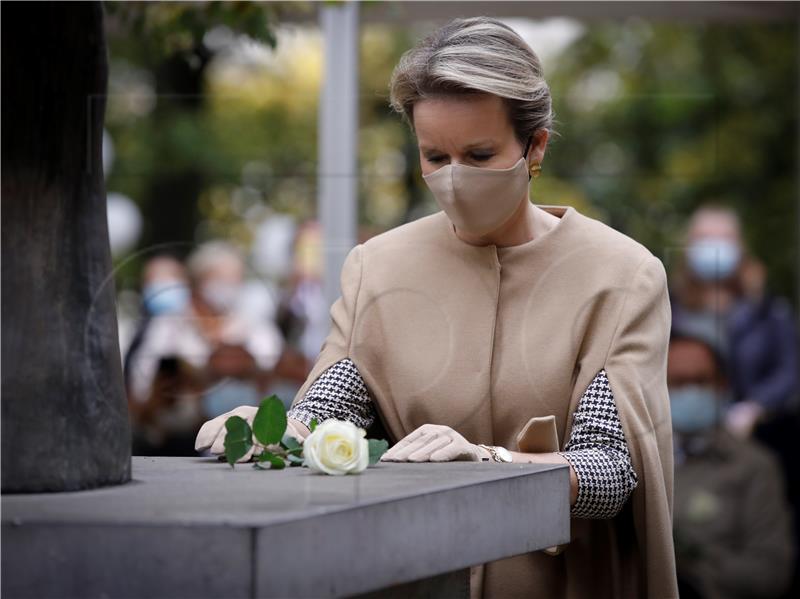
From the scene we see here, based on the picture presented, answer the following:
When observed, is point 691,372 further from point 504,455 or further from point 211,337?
point 504,455

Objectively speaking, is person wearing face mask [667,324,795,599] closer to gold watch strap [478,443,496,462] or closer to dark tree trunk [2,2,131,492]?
gold watch strap [478,443,496,462]

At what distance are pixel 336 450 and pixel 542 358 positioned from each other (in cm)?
74

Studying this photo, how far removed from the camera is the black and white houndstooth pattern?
298 centimetres

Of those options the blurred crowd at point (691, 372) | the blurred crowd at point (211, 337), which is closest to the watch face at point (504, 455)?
the blurred crowd at point (691, 372)

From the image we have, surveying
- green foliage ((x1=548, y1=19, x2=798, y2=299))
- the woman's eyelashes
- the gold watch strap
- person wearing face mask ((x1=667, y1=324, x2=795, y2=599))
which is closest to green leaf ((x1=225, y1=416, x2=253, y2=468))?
the gold watch strap

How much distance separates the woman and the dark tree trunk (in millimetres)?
679

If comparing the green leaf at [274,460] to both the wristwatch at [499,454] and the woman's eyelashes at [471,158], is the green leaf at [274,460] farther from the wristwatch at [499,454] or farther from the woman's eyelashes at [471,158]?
the woman's eyelashes at [471,158]

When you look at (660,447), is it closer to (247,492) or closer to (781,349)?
(247,492)

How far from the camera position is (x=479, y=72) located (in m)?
3.09

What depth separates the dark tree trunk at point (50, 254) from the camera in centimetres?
236

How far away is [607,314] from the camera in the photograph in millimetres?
3184

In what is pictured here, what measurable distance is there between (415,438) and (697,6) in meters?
3.86

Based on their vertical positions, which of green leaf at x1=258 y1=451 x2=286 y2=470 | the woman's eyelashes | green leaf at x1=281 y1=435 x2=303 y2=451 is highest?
the woman's eyelashes

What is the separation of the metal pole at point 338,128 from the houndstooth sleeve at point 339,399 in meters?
1.71
